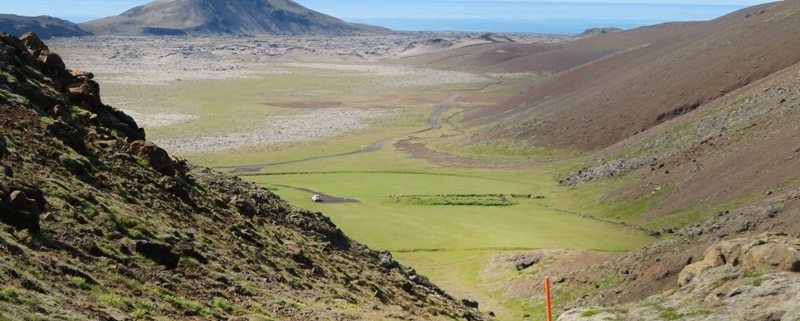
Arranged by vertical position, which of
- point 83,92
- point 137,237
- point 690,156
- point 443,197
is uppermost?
point 83,92

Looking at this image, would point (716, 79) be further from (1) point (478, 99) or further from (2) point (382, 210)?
(1) point (478, 99)

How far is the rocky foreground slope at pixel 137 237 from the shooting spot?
20.3 m

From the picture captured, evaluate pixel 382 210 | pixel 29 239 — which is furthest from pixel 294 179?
pixel 29 239

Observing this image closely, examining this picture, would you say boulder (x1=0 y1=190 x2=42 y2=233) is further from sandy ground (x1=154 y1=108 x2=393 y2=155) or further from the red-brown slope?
sandy ground (x1=154 y1=108 x2=393 y2=155)

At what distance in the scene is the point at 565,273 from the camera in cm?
4756

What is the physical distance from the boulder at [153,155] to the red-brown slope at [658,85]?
7549cm

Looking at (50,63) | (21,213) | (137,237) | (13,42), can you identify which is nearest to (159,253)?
(137,237)

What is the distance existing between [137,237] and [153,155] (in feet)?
28.1

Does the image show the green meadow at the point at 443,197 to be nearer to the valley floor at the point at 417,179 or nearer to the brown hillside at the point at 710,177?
the valley floor at the point at 417,179

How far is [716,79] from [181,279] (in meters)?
88.9

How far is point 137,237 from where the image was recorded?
24.9m

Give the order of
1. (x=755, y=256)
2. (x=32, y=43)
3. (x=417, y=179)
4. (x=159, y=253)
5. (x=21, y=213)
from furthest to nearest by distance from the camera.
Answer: (x=417, y=179), (x=32, y=43), (x=755, y=256), (x=159, y=253), (x=21, y=213)

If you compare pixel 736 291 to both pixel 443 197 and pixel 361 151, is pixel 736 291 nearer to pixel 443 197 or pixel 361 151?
pixel 443 197

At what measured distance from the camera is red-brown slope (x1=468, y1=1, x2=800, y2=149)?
97875mm
